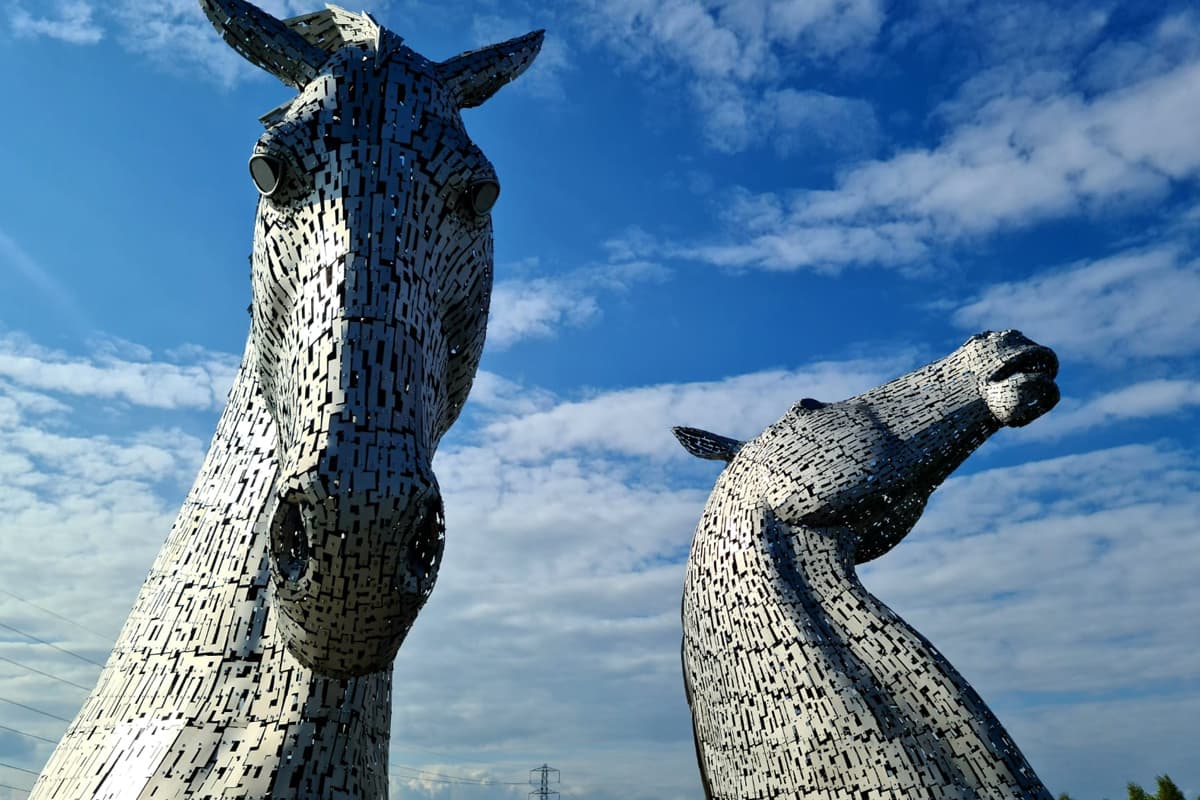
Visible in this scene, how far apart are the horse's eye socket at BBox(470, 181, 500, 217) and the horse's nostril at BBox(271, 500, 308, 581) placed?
89cm

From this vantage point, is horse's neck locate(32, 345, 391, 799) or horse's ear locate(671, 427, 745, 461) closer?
horse's neck locate(32, 345, 391, 799)

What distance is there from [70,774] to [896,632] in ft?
10.3

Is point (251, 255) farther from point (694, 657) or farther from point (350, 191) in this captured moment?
point (694, 657)

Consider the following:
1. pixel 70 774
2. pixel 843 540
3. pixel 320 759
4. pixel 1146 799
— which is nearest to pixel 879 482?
pixel 843 540

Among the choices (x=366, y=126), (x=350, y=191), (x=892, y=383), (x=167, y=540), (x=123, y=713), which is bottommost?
(x=123, y=713)

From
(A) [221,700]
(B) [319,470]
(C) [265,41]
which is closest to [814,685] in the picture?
(A) [221,700]

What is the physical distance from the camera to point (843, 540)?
457 centimetres

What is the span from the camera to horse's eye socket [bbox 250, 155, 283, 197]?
2205 millimetres

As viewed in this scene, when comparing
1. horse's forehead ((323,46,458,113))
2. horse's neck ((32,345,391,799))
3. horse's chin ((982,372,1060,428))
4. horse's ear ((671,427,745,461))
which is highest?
horse's ear ((671,427,745,461))

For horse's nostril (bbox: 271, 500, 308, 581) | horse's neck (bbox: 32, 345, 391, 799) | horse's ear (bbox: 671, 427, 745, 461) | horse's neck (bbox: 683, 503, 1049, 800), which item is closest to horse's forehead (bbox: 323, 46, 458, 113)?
horse's neck (bbox: 32, 345, 391, 799)

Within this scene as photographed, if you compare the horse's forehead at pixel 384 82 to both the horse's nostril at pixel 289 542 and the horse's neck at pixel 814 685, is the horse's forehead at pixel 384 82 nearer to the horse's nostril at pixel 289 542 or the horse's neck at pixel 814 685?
the horse's nostril at pixel 289 542

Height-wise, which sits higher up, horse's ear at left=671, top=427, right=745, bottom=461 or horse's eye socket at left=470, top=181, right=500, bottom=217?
horse's ear at left=671, top=427, right=745, bottom=461

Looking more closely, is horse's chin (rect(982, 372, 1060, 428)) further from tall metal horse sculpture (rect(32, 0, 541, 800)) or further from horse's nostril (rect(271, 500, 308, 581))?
horse's nostril (rect(271, 500, 308, 581))

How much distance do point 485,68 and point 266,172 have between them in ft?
2.62
